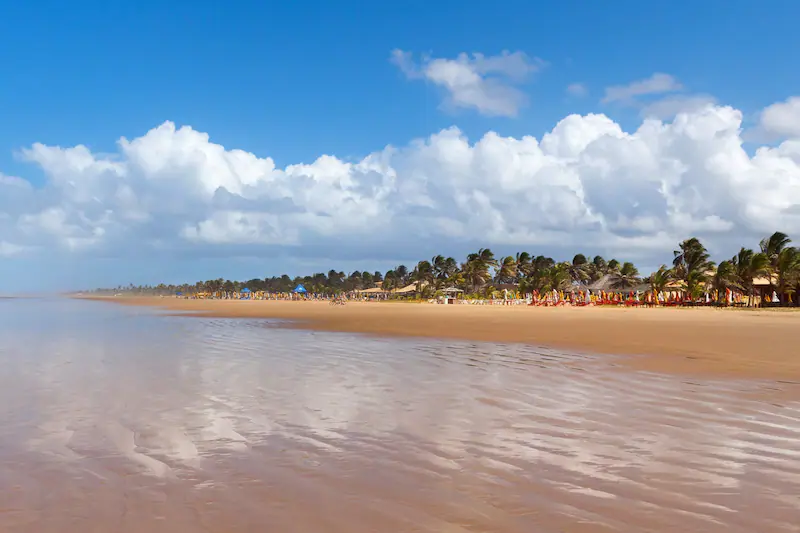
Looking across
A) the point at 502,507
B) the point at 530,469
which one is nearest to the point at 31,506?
the point at 502,507

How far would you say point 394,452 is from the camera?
7129 millimetres

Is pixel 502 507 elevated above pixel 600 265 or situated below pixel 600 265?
below

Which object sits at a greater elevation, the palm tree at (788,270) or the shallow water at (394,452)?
the palm tree at (788,270)

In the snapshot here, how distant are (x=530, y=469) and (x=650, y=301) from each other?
69.9 metres

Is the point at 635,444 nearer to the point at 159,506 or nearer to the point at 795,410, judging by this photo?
the point at 795,410

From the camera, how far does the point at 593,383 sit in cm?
1237

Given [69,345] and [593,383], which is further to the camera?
[69,345]

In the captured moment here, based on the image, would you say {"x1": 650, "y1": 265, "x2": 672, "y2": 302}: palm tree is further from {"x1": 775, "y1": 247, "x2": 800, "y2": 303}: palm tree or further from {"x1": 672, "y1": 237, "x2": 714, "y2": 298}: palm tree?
{"x1": 775, "y1": 247, "x2": 800, "y2": 303}: palm tree

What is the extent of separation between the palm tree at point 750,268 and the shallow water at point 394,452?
56.3 meters

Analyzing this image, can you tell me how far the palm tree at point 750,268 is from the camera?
59.8 metres

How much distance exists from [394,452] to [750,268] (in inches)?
2603

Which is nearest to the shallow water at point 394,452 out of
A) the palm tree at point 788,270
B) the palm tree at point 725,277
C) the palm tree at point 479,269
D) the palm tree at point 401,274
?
the palm tree at point 788,270

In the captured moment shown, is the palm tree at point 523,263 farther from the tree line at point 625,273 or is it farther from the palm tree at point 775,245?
the palm tree at point 775,245

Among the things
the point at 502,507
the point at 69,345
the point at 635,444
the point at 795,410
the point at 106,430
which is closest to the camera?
the point at 502,507
